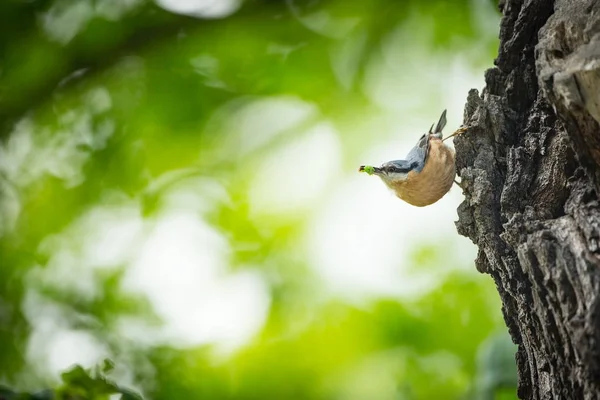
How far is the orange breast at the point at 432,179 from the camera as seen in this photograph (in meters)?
3.69

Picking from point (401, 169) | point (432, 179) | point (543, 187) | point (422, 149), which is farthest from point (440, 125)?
point (543, 187)

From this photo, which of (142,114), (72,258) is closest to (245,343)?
(72,258)

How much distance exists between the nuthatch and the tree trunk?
3.28 feet

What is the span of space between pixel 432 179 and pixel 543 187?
1.35m

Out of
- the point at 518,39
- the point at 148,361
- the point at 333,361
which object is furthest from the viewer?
the point at 333,361

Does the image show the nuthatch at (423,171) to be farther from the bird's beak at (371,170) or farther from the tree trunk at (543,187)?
the tree trunk at (543,187)

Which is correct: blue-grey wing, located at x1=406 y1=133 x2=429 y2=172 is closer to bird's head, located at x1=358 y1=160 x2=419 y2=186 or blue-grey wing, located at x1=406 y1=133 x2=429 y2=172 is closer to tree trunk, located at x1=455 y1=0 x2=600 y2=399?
bird's head, located at x1=358 y1=160 x2=419 y2=186

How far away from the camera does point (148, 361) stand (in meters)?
6.54

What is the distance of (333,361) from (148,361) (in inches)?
84.4

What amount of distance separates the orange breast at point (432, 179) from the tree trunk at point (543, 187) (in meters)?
0.98

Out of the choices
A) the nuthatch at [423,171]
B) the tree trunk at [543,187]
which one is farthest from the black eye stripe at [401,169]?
the tree trunk at [543,187]

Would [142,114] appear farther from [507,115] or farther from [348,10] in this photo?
[507,115]

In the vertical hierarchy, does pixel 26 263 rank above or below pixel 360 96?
below

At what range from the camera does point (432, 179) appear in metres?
3.73
